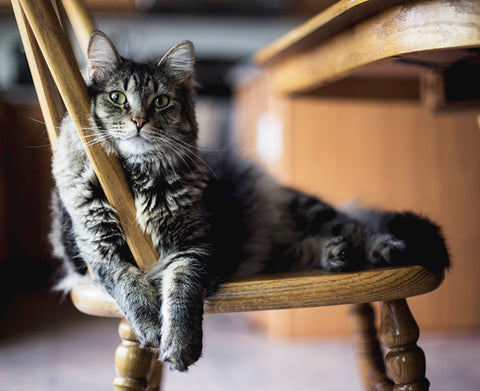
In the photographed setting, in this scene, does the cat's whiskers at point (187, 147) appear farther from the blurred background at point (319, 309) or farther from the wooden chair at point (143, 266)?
the blurred background at point (319, 309)

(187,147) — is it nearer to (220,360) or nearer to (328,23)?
(328,23)

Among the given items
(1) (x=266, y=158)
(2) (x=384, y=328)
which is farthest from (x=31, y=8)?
(1) (x=266, y=158)

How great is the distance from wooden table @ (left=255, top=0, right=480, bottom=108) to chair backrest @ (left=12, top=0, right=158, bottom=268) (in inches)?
17.2

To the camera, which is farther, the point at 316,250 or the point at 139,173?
the point at 316,250

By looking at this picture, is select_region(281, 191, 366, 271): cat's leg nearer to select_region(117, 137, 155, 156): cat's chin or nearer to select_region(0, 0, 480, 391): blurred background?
select_region(117, 137, 155, 156): cat's chin

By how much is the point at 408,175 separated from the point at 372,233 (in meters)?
1.29

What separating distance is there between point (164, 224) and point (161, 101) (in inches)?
8.7

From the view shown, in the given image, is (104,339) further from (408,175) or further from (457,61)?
(457,61)

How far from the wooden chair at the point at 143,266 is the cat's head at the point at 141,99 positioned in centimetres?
6

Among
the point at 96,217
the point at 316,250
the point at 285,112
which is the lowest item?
the point at 316,250

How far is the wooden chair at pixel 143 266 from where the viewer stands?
0.70m

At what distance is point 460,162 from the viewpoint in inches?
86.0

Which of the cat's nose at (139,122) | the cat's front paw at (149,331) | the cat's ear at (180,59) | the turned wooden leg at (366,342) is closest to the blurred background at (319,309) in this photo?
the turned wooden leg at (366,342)

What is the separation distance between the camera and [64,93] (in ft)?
2.33
